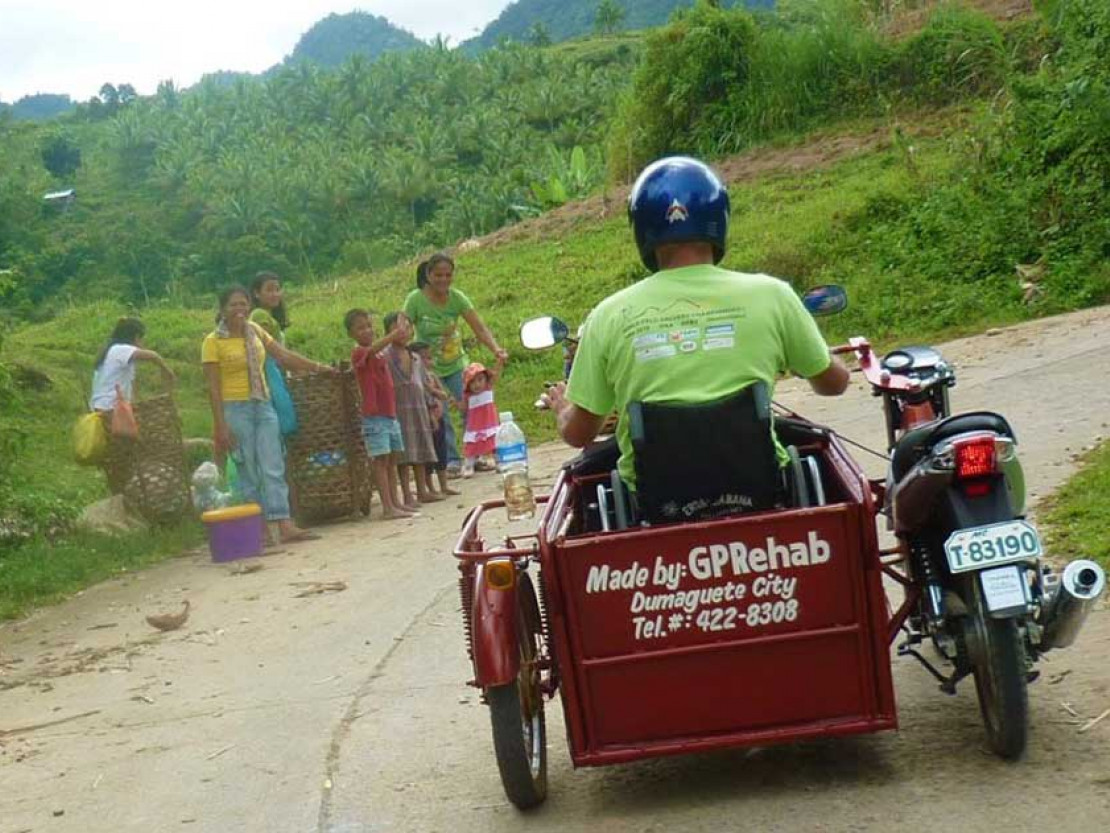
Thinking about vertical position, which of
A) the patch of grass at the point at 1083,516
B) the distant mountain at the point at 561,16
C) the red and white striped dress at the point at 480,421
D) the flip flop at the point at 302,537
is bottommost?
the flip flop at the point at 302,537

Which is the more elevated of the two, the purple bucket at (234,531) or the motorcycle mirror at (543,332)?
the motorcycle mirror at (543,332)

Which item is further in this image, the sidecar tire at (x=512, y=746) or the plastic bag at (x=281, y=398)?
the plastic bag at (x=281, y=398)

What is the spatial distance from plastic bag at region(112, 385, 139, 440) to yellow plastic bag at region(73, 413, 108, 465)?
0.10 metres

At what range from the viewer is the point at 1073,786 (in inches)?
192

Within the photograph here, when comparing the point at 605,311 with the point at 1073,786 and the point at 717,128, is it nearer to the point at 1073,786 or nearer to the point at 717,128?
the point at 1073,786

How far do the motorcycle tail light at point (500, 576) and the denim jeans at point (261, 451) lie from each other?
6.54 meters

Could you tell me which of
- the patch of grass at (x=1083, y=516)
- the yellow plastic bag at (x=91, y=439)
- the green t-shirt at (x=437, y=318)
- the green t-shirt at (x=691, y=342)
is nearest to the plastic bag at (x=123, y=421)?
the yellow plastic bag at (x=91, y=439)

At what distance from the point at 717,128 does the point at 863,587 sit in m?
24.6

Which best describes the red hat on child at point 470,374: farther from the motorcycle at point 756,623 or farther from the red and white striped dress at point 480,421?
the motorcycle at point 756,623

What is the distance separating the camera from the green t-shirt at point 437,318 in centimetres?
1360

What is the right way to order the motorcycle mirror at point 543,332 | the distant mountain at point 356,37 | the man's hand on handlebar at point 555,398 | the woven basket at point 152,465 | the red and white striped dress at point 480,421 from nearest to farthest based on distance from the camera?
the man's hand on handlebar at point 555,398, the motorcycle mirror at point 543,332, the woven basket at point 152,465, the red and white striped dress at point 480,421, the distant mountain at point 356,37

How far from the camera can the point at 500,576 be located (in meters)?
5.36

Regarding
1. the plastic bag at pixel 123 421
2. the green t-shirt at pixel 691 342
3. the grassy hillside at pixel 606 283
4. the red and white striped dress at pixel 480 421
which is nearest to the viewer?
the green t-shirt at pixel 691 342

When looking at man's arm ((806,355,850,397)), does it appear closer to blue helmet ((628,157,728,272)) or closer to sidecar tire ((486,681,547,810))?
blue helmet ((628,157,728,272))
